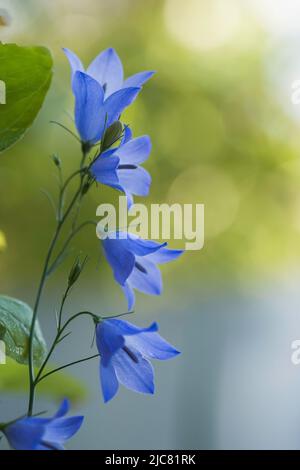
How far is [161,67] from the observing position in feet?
5.66

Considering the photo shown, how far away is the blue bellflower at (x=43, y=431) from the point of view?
25 cm

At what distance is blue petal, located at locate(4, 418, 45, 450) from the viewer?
25 cm

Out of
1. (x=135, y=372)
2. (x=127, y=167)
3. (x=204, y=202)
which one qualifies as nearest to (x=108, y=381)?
(x=135, y=372)

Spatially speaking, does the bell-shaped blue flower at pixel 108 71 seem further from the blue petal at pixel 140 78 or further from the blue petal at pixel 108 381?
the blue petal at pixel 108 381

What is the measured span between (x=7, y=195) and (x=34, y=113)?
48.9 inches

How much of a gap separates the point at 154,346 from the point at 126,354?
2 centimetres

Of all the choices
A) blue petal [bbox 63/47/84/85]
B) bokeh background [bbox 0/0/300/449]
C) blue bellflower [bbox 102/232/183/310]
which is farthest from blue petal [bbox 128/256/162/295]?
bokeh background [bbox 0/0/300/449]

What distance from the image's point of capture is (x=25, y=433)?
0.25 m

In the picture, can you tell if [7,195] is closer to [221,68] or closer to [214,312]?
[221,68]

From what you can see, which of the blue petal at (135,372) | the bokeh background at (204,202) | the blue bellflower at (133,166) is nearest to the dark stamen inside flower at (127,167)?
the blue bellflower at (133,166)

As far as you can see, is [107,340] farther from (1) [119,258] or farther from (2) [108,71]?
(2) [108,71]

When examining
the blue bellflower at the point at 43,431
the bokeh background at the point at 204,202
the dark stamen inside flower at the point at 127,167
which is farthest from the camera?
the bokeh background at the point at 204,202

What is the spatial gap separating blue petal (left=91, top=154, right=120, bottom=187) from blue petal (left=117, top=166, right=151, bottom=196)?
0.05m

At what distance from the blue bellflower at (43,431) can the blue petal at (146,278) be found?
9cm
